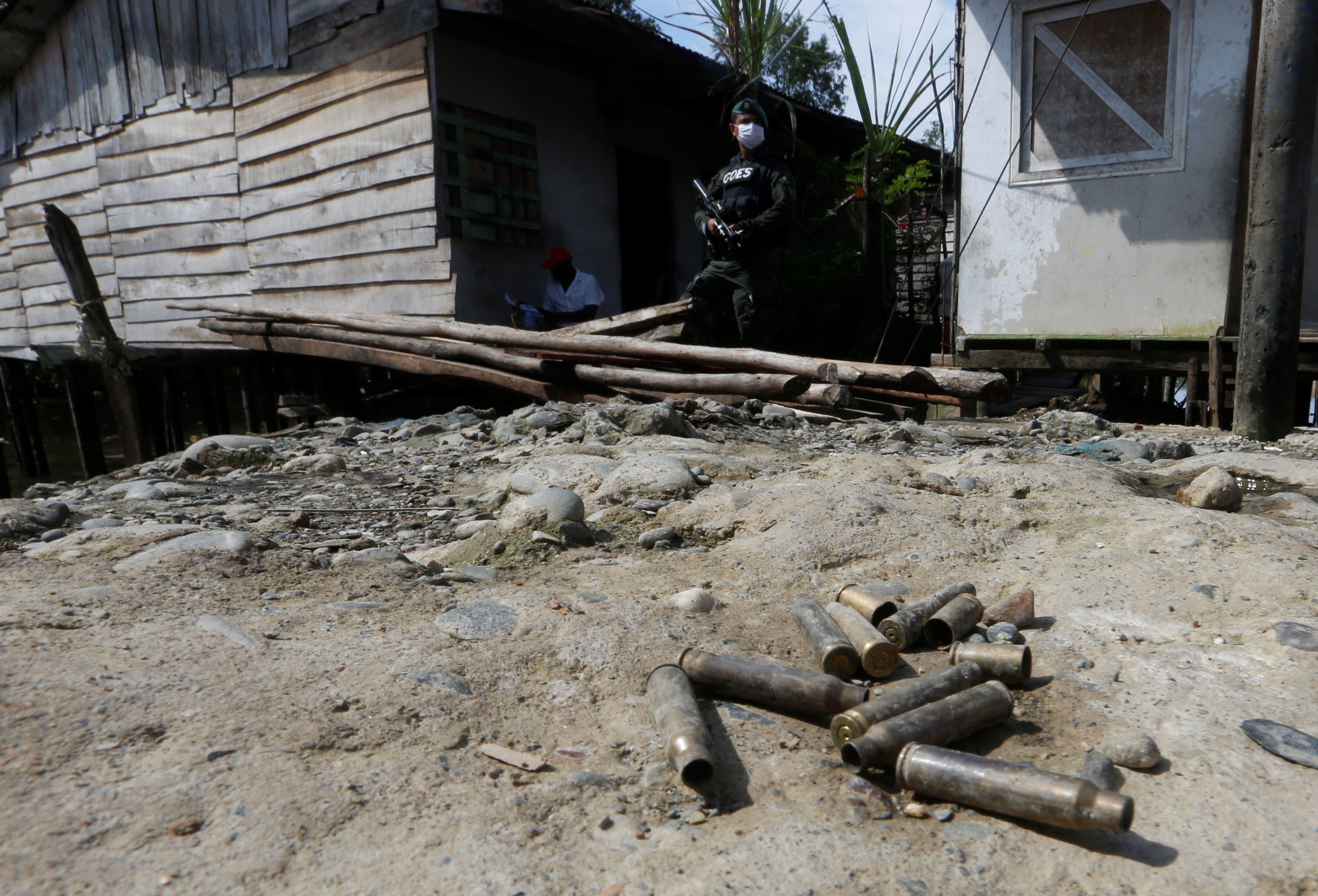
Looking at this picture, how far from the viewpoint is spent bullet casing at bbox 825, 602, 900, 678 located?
2188 mm

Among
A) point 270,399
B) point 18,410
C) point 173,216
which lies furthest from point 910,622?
point 18,410

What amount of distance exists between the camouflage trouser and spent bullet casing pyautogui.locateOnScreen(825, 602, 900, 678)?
5.17m

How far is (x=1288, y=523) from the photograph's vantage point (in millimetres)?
3150

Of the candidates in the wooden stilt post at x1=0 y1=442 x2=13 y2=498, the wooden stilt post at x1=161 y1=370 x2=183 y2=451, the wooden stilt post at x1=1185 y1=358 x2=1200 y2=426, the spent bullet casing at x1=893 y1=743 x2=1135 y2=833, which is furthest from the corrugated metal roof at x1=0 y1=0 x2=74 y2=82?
the spent bullet casing at x1=893 y1=743 x2=1135 y2=833

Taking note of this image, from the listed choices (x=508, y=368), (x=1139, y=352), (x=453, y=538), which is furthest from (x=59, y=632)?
(x=1139, y=352)

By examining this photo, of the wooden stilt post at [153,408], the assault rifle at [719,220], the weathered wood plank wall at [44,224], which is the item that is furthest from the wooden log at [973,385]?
the wooden stilt post at [153,408]

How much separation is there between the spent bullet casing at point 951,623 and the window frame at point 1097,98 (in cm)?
575

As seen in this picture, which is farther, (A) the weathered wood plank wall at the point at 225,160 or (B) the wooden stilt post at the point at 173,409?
(B) the wooden stilt post at the point at 173,409

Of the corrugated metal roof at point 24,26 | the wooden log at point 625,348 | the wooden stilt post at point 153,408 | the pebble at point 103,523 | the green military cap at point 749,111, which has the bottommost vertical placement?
the wooden stilt post at point 153,408

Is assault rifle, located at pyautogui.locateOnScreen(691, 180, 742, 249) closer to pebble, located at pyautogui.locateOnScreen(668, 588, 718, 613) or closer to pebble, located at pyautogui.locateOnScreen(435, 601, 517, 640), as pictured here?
pebble, located at pyautogui.locateOnScreen(668, 588, 718, 613)

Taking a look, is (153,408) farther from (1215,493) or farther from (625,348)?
(1215,493)

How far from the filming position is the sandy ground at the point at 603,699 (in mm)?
1520

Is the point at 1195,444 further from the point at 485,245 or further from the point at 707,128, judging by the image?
the point at 707,128

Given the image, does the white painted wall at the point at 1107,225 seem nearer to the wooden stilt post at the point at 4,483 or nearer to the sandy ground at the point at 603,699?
the sandy ground at the point at 603,699
